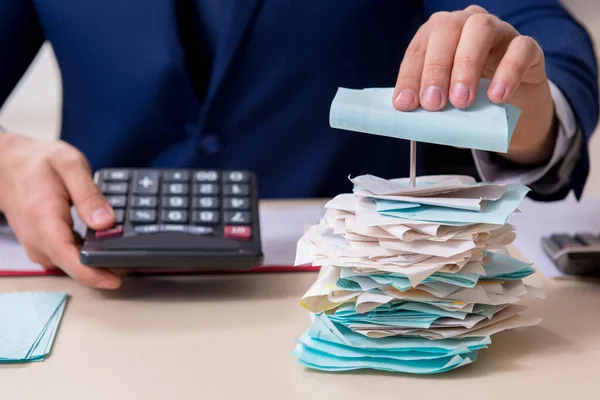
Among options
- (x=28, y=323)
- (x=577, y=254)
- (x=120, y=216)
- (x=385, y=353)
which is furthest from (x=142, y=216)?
(x=577, y=254)

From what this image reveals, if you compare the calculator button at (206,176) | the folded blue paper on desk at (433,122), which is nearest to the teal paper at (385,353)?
the folded blue paper on desk at (433,122)

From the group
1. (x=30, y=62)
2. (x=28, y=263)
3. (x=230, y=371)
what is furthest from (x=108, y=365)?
(x=30, y=62)

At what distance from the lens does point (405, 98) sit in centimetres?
44

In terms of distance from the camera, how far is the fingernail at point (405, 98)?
0.43m

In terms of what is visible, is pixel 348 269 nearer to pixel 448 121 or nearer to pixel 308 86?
pixel 448 121

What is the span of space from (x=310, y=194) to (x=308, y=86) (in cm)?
13

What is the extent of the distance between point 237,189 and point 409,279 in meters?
0.24

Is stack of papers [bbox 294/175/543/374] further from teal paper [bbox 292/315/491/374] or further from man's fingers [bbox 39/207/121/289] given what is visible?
man's fingers [bbox 39/207/121/289]

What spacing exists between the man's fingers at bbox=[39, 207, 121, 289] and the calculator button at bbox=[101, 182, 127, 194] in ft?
0.12

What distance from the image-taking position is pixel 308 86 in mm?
861

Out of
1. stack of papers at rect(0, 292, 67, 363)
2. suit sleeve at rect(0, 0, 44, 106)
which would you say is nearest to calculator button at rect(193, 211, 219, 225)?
stack of papers at rect(0, 292, 67, 363)

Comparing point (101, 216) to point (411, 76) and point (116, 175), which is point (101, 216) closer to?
point (116, 175)

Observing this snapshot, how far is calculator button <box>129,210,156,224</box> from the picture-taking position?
583 mm

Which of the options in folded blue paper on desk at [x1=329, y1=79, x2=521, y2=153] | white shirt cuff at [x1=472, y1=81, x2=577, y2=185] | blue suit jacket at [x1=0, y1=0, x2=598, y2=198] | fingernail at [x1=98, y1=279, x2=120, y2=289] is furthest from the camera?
blue suit jacket at [x1=0, y1=0, x2=598, y2=198]
